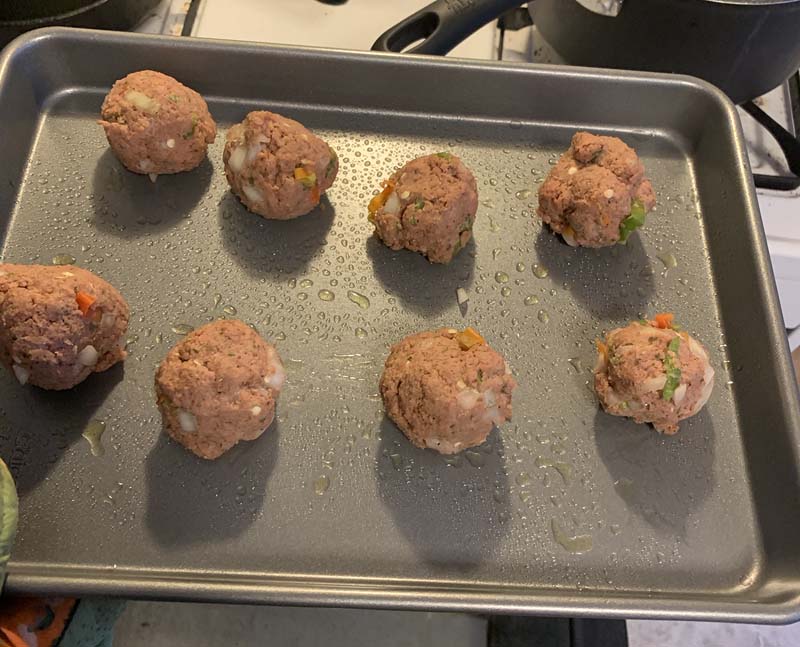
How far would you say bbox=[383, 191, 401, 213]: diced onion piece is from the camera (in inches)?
48.6

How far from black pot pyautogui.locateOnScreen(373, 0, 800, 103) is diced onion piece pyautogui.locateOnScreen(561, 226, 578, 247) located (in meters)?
0.38

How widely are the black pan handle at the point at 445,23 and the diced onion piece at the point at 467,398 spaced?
27.0 inches

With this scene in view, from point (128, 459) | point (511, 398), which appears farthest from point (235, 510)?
point (511, 398)

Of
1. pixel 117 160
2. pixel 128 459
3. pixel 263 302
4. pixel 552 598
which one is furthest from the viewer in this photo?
pixel 117 160

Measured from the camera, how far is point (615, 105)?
142 cm

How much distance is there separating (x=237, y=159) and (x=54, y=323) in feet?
1.36

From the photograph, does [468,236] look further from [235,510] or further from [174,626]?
[174,626]

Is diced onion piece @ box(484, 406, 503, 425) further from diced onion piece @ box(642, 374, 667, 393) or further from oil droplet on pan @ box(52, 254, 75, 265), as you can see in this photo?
oil droplet on pan @ box(52, 254, 75, 265)

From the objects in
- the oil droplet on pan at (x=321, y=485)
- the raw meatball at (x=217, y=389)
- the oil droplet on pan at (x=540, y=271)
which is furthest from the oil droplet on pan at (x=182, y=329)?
the oil droplet on pan at (x=540, y=271)

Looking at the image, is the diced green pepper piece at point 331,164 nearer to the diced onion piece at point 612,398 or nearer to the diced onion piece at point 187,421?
the diced onion piece at point 187,421

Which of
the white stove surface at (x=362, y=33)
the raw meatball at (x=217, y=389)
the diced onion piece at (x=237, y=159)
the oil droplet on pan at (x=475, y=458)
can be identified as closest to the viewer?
the raw meatball at (x=217, y=389)

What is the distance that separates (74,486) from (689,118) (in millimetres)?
1310

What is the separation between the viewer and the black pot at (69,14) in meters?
1.35

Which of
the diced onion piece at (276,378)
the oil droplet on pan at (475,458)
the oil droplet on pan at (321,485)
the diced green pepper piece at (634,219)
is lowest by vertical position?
the oil droplet on pan at (321,485)
